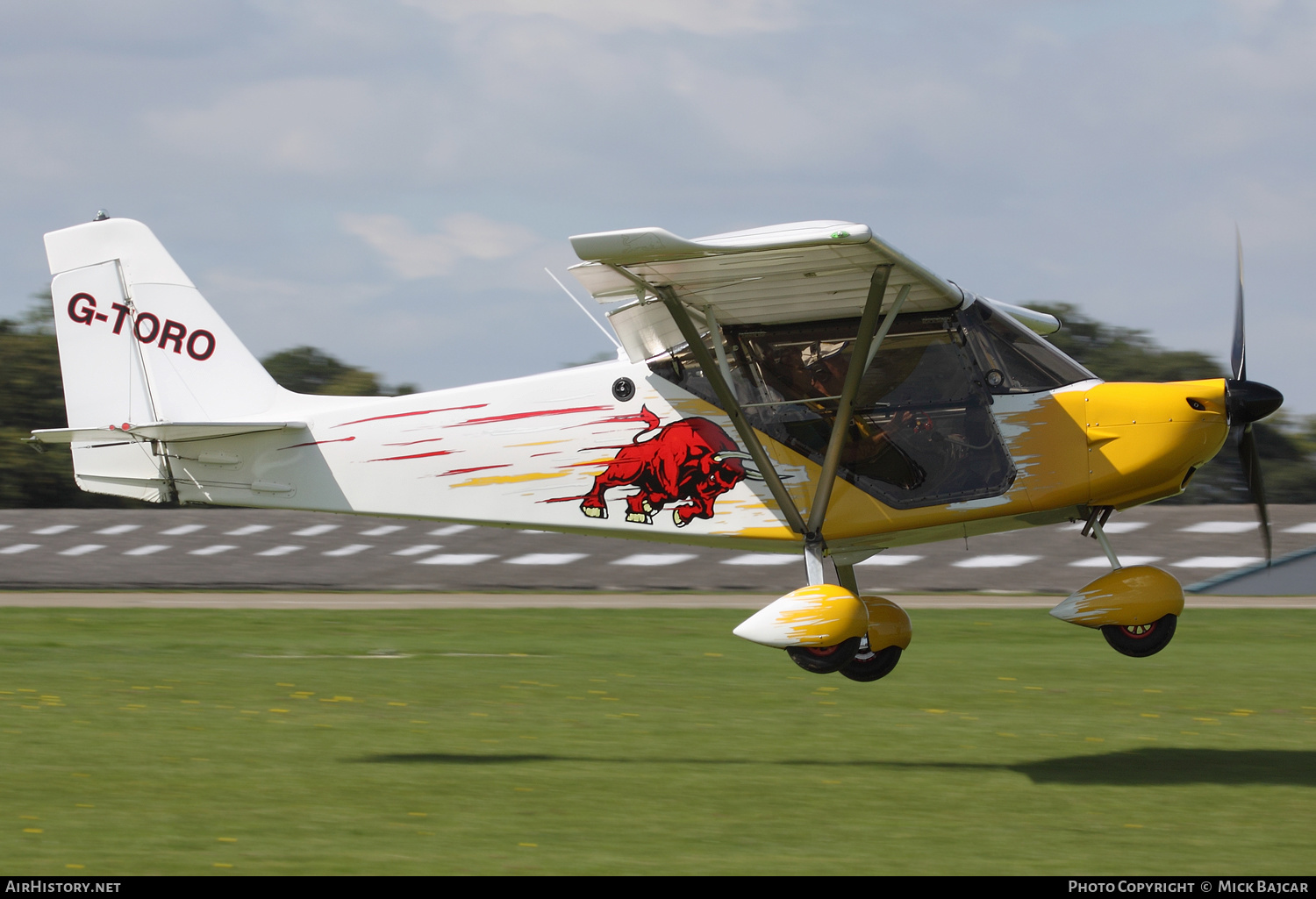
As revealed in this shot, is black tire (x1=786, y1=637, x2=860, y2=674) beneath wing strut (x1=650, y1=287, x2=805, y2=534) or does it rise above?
beneath

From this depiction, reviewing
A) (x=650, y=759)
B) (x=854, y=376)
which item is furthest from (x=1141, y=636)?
(x=650, y=759)

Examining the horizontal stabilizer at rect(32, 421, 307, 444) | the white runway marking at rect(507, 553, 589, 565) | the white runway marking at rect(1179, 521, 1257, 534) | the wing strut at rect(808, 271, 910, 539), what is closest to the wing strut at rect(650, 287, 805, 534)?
the wing strut at rect(808, 271, 910, 539)

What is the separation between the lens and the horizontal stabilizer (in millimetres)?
10227

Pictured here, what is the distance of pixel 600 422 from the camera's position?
990 centimetres

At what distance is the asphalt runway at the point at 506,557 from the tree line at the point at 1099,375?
1272cm

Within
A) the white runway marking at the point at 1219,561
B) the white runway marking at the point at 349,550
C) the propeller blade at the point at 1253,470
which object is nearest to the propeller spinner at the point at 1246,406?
the propeller blade at the point at 1253,470

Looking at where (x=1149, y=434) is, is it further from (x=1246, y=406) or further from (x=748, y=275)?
(x=748, y=275)

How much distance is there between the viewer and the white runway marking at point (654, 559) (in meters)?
24.9

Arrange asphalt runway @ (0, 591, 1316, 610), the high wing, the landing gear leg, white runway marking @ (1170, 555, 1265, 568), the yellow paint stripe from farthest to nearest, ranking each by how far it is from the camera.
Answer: white runway marking @ (1170, 555, 1265, 568) → asphalt runway @ (0, 591, 1316, 610) → the landing gear leg → the yellow paint stripe → the high wing

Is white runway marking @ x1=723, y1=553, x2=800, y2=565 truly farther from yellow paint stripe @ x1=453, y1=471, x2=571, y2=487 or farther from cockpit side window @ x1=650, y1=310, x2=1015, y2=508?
cockpit side window @ x1=650, y1=310, x2=1015, y2=508

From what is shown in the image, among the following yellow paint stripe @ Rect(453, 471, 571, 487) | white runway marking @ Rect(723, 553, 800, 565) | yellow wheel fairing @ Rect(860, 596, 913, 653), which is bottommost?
white runway marking @ Rect(723, 553, 800, 565)

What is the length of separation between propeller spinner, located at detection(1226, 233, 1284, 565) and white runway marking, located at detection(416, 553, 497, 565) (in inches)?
671

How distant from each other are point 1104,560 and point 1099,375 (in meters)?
27.1

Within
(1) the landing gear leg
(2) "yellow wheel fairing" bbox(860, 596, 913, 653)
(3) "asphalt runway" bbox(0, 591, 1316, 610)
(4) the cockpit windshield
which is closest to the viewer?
(4) the cockpit windshield
